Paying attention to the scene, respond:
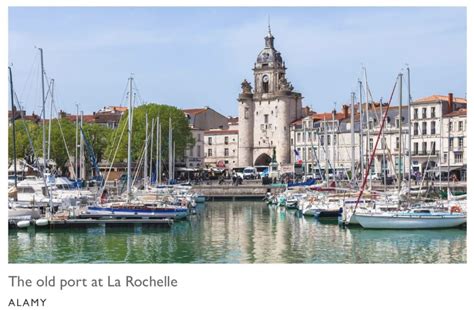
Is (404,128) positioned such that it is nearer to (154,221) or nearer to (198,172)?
(198,172)

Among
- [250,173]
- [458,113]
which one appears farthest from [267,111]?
[458,113]

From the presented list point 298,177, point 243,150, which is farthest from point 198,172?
point 298,177

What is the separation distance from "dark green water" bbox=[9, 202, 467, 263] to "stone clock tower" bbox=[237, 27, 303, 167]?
45563 mm

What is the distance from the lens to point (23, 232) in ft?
104

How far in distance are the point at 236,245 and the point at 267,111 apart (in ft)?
181

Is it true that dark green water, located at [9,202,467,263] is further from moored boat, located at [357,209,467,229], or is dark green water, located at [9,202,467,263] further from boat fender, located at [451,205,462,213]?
boat fender, located at [451,205,462,213]

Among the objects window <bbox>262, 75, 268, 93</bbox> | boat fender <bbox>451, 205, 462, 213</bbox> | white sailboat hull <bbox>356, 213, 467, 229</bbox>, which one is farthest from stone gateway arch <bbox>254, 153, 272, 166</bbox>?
white sailboat hull <bbox>356, 213, 467, 229</bbox>

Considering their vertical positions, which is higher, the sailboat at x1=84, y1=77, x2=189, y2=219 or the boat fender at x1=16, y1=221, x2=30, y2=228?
the sailboat at x1=84, y1=77, x2=189, y2=219

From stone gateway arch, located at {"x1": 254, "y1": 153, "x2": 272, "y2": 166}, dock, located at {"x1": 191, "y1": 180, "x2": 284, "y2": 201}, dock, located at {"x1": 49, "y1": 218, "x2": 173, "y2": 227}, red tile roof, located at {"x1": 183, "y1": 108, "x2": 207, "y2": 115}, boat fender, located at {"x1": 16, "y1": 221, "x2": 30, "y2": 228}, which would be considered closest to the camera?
boat fender, located at {"x1": 16, "y1": 221, "x2": 30, "y2": 228}

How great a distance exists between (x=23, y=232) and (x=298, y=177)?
146 ft

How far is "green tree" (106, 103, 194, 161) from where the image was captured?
70500mm

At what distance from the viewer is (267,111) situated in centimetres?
8425
